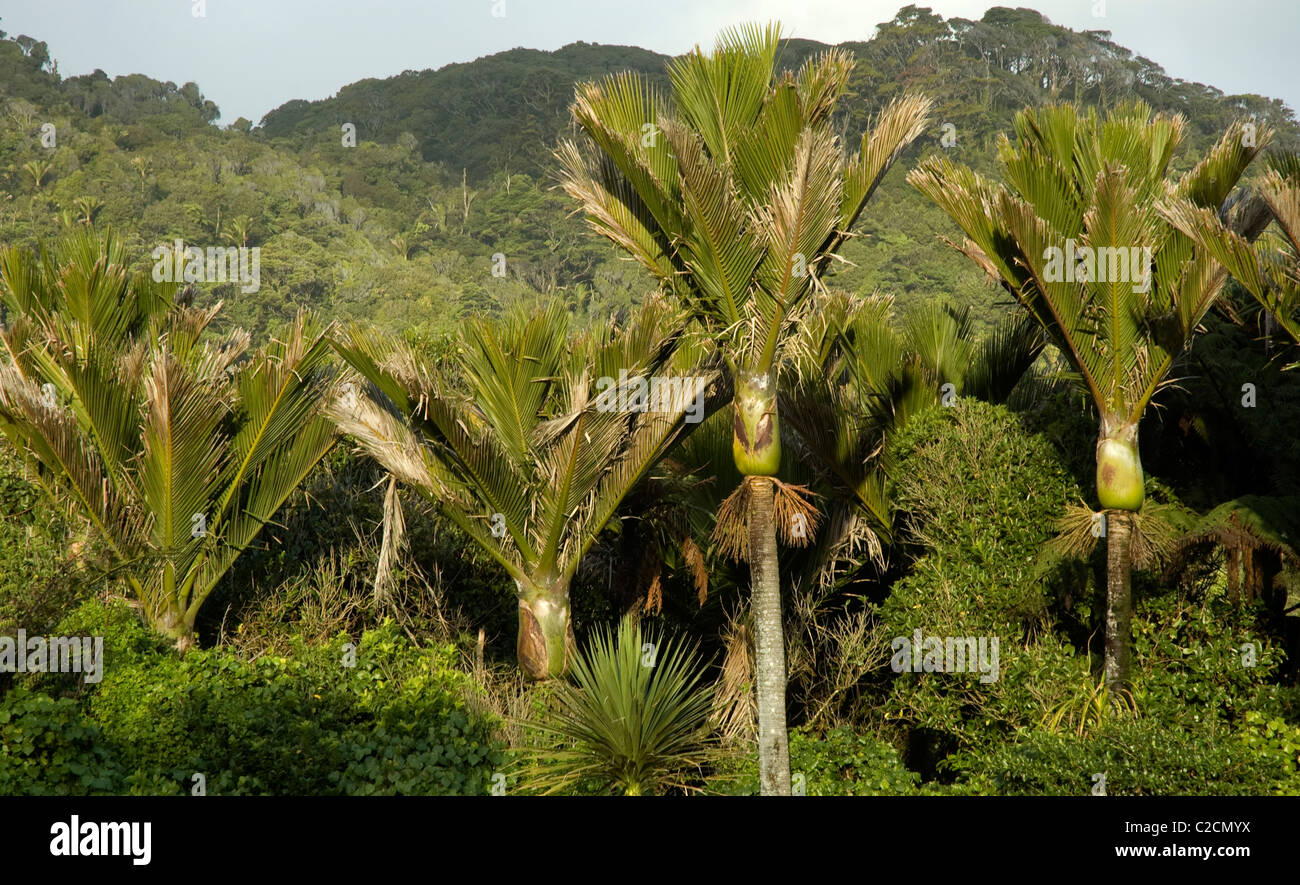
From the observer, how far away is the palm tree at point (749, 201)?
283 inches

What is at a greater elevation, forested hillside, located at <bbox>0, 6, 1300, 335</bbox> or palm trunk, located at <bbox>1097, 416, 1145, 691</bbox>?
forested hillside, located at <bbox>0, 6, 1300, 335</bbox>

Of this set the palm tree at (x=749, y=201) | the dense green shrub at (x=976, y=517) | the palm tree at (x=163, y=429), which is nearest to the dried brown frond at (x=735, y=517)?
the palm tree at (x=749, y=201)

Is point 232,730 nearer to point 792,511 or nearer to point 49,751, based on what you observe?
point 49,751

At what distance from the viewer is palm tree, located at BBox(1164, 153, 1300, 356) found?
657 centimetres

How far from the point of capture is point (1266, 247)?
701 cm

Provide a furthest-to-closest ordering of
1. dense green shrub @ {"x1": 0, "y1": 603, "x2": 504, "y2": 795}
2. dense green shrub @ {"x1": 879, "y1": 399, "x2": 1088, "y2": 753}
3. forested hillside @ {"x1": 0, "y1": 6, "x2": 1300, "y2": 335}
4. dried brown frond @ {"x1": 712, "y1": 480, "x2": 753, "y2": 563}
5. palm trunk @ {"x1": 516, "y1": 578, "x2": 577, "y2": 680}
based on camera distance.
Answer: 1. forested hillside @ {"x1": 0, "y1": 6, "x2": 1300, "y2": 335}
2. dense green shrub @ {"x1": 879, "y1": 399, "x2": 1088, "y2": 753}
3. palm trunk @ {"x1": 516, "y1": 578, "x2": 577, "y2": 680}
4. dried brown frond @ {"x1": 712, "y1": 480, "x2": 753, "y2": 563}
5. dense green shrub @ {"x1": 0, "y1": 603, "x2": 504, "y2": 795}

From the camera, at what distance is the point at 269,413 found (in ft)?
29.2

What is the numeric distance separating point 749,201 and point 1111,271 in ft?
8.34

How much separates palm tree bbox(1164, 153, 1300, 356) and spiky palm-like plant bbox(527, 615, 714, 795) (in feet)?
14.1

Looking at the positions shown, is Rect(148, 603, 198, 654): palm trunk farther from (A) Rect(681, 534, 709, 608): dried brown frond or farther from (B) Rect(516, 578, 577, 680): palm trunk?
(A) Rect(681, 534, 709, 608): dried brown frond

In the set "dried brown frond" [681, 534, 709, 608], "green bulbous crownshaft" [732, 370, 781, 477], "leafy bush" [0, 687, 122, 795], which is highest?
"green bulbous crownshaft" [732, 370, 781, 477]

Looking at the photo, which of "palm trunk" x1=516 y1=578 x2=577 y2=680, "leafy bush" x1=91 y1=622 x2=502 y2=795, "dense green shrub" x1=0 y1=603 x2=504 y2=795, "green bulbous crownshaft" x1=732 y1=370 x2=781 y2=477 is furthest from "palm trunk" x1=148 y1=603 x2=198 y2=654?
"green bulbous crownshaft" x1=732 y1=370 x2=781 y2=477

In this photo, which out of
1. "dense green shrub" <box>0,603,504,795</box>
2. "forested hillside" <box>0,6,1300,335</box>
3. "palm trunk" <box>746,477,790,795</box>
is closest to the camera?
"dense green shrub" <box>0,603,504,795</box>
